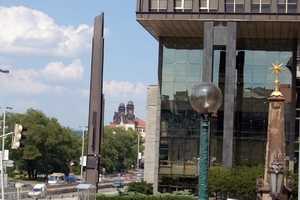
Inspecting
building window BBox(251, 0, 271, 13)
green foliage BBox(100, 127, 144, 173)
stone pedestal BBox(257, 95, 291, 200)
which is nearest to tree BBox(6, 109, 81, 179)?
green foliage BBox(100, 127, 144, 173)

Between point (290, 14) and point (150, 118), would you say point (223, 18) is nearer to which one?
point (290, 14)

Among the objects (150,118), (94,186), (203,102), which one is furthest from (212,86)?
(150,118)

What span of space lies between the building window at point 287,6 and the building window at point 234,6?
2.89 m

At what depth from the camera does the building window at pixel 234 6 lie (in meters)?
55.5

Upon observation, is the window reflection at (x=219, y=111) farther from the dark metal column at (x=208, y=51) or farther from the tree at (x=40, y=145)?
the tree at (x=40, y=145)

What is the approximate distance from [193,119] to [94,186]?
2093cm

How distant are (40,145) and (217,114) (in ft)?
185

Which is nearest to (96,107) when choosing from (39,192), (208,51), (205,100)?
(208,51)

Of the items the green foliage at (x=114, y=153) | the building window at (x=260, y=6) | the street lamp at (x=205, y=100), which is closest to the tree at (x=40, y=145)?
the green foliage at (x=114, y=153)

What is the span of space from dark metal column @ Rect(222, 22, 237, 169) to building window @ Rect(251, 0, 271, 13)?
198 centimetres

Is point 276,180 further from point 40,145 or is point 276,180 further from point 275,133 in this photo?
point 40,145

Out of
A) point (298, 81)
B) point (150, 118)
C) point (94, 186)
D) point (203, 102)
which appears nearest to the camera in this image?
point (203, 102)

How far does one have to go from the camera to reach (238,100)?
6144 centimetres

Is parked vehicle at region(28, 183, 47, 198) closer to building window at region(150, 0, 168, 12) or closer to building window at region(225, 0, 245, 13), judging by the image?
building window at region(150, 0, 168, 12)
